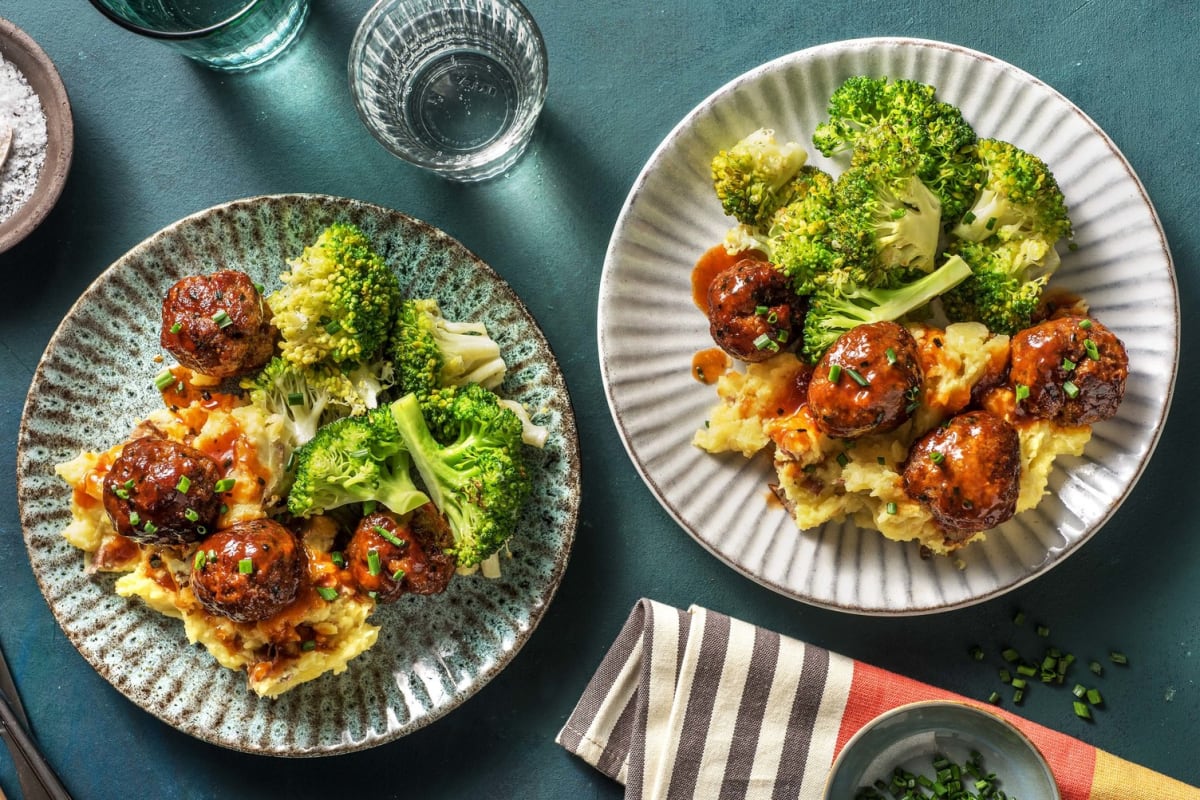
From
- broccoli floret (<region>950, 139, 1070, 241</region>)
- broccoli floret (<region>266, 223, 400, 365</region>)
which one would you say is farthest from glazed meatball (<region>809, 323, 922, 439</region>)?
broccoli floret (<region>266, 223, 400, 365</region>)

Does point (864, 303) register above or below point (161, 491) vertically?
above

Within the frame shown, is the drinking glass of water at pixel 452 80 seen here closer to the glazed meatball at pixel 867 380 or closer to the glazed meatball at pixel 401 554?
the glazed meatball at pixel 401 554

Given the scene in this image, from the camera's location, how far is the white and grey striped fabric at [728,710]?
3910 mm

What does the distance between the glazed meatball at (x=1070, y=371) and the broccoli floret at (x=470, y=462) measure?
5.98 feet

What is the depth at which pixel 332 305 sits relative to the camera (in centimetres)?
351

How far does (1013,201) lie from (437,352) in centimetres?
216

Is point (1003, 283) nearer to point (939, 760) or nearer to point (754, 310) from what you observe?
point (754, 310)

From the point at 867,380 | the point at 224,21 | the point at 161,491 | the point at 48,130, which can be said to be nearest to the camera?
the point at 867,380

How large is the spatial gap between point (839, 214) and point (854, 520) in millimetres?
1204

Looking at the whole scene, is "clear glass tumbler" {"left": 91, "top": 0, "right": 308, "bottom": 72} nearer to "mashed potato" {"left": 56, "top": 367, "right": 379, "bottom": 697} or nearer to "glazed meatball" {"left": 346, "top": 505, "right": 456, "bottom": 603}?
"mashed potato" {"left": 56, "top": 367, "right": 379, "bottom": 697}

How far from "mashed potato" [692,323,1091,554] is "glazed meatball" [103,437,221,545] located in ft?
5.99

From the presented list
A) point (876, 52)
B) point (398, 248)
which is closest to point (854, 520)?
point (876, 52)

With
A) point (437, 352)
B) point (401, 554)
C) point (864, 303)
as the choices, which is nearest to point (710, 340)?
point (864, 303)

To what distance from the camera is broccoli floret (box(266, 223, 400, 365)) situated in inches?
138
